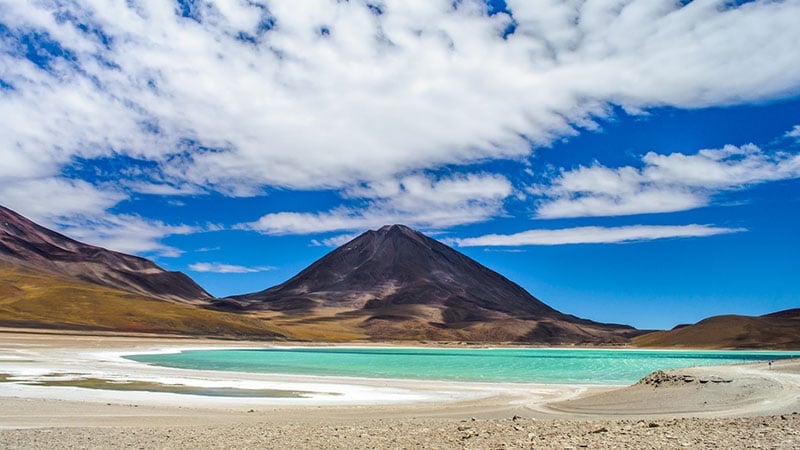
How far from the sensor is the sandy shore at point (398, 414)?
15.0m

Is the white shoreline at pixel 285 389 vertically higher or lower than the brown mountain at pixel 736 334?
lower

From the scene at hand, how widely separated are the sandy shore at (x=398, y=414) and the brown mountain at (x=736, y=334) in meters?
143

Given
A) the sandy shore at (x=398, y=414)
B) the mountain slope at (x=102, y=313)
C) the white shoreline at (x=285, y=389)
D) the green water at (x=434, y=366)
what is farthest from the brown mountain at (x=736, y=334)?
the white shoreline at (x=285, y=389)

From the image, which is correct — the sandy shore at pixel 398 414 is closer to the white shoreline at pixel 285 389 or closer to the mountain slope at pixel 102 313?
the white shoreline at pixel 285 389

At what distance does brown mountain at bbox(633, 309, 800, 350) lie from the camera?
165750 mm

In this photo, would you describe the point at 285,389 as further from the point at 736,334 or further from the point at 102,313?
the point at 736,334

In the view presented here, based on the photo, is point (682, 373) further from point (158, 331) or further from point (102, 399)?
point (158, 331)

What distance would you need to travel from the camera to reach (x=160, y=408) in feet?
77.4

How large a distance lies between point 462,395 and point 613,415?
10159mm

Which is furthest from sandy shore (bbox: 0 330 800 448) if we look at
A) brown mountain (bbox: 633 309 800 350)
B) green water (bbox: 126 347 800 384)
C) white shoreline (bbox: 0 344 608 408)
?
brown mountain (bbox: 633 309 800 350)

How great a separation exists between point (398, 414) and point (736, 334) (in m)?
177

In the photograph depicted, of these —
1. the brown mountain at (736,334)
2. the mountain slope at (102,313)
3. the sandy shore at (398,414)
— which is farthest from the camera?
the brown mountain at (736,334)

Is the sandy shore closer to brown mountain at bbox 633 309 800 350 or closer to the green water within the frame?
the green water

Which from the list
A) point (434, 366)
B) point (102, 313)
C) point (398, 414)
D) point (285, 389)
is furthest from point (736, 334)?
point (398, 414)
